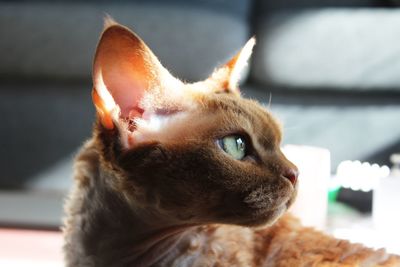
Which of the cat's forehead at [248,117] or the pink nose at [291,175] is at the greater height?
the cat's forehead at [248,117]

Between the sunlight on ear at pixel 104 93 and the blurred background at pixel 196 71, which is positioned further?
the blurred background at pixel 196 71

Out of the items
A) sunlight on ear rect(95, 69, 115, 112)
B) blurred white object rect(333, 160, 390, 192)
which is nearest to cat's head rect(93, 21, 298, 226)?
sunlight on ear rect(95, 69, 115, 112)

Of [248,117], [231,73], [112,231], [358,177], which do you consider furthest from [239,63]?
[358,177]

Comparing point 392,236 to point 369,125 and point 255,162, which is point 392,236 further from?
point 369,125

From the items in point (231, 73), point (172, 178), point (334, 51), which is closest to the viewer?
point (172, 178)

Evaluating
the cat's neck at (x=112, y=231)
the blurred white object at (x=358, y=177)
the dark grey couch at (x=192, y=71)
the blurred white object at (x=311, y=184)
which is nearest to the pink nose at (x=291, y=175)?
the cat's neck at (x=112, y=231)

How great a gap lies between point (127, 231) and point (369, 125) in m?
0.98

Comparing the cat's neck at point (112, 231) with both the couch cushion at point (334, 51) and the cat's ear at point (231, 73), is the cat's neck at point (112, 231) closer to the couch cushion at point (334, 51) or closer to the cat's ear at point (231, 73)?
the cat's ear at point (231, 73)

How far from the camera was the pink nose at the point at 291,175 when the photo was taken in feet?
1.83

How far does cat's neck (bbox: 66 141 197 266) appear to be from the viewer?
0.58m

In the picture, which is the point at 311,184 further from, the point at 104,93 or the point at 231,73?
the point at 104,93

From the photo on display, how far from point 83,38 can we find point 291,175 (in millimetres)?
970

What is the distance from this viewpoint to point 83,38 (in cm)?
141

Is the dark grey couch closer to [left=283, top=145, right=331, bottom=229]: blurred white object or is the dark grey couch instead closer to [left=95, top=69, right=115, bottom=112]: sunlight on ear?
[left=283, top=145, right=331, bottom=229]: blurred white object
